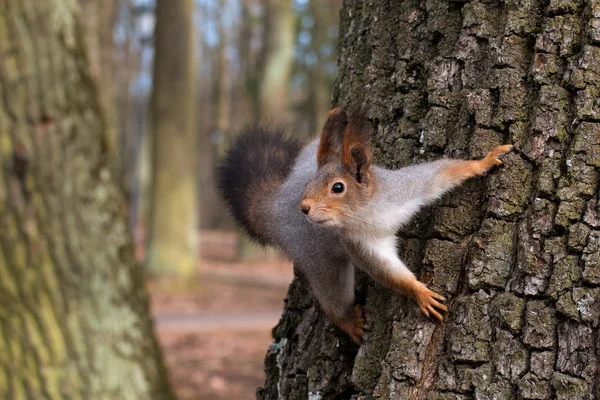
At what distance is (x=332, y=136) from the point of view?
2.05 meters

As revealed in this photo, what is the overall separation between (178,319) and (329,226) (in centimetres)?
714

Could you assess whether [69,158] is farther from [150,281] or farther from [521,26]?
[150,281]

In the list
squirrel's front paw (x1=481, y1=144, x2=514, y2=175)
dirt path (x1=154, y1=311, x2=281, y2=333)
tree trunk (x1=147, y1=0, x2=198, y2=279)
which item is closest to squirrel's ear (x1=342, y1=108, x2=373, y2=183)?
squirrel's front paw (x1=481, y1=144, x2=514, y2=175)

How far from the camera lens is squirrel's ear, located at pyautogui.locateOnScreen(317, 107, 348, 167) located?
1967 millimetres

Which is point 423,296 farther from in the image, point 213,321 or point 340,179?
point 213,321

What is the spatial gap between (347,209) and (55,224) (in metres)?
1.97

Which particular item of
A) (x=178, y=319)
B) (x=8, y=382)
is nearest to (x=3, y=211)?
(x=8, y=382)

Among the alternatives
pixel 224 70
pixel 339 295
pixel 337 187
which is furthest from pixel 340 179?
pixel 224 70

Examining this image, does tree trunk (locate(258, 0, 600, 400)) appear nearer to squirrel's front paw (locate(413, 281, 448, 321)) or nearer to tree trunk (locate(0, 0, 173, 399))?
squirrel's front paw (locate(413, 281, 448, 321))

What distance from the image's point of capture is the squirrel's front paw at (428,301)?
1.77m

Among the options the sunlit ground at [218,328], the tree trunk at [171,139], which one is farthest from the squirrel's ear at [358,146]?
the tree trunk at [171,139]

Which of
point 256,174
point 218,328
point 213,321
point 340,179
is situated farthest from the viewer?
point 213,321

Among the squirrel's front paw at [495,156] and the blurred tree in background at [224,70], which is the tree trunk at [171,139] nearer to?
the blurred tree in background at [224,70]

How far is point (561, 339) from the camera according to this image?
1602 mm
